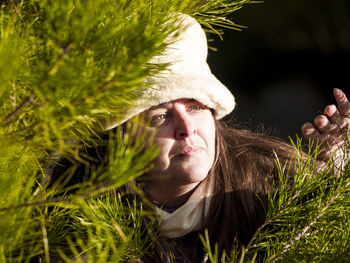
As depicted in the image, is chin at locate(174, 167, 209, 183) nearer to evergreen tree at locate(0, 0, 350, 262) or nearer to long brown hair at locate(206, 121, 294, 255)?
long brown hair at locate(206, 121, 294, 255)

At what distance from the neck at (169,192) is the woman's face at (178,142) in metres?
0.06

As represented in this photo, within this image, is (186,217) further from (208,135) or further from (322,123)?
(322,123)

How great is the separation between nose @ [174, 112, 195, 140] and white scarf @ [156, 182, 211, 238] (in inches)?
4.6

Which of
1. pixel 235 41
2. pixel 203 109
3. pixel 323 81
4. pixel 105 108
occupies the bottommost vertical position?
pixel 323 81

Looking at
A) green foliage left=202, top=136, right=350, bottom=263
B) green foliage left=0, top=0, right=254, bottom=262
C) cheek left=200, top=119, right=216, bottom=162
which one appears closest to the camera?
green foliage left=0, top=0, right=254, bottom=262

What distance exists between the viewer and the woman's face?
22.3 inches

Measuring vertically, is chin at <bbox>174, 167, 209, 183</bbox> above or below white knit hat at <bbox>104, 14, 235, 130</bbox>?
below

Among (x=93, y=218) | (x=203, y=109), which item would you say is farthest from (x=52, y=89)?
(x=203, y=109)

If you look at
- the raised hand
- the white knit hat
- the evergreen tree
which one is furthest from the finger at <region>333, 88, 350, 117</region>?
the evergreen tree

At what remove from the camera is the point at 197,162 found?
0.58 meters

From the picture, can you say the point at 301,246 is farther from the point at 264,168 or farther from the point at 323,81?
the point at 323,81

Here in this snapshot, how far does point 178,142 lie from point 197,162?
0.04m

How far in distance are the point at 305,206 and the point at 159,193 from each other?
1.12 feet

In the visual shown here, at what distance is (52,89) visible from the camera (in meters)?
0.25
